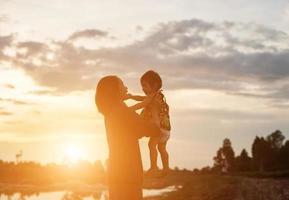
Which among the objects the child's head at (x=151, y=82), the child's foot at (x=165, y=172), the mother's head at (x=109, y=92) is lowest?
the child's foot at (x=165, y=172)

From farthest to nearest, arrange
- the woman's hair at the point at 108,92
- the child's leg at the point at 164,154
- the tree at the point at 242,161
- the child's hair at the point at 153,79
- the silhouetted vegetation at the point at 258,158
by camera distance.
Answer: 1. the tree at the point at 242,161
2. the silhouetted vegetation at the point at 258,158
3. the child's leg at the point at 164,154
4. the child's hair at the point at 153,79
5. the woman's hair at the point at 108,92

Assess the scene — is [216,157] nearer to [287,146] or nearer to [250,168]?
[250,168]

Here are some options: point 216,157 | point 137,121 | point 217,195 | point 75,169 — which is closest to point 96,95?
point 137,121

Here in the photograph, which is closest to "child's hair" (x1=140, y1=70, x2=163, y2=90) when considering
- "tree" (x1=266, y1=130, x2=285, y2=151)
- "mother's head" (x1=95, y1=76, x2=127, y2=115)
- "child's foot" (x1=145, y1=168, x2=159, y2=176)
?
"mother's head" (x1=95, y1=76, x2=127, y2=115)

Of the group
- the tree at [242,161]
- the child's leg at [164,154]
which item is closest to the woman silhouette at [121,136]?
the child's leg at [164,154]

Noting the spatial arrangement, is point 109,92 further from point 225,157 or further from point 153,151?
point 225,157

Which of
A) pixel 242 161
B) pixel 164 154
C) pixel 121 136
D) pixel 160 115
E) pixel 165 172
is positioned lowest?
pixel 165 172

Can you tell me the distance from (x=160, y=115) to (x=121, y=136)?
76 centimetres

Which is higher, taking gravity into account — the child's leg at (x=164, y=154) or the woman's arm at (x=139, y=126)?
the woman's arm at (x=139, y=126)

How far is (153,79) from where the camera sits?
7441 millimetres

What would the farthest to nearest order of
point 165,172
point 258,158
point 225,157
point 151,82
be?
point 225,157 < point 258,158 < point 165,172 < point 151,82

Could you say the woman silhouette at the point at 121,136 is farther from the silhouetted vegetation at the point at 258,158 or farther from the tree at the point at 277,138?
the tree at the point at 277,138

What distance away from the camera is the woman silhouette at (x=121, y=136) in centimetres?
674

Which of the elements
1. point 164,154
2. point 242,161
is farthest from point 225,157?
point 164,154
